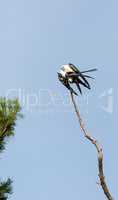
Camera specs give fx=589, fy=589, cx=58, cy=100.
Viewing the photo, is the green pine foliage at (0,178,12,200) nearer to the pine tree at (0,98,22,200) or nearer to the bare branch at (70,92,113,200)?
the pine tree at (0,98,22,200)

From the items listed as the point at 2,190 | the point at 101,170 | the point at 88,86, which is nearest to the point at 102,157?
the point at 101,170

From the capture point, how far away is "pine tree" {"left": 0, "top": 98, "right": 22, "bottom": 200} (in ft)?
47.4

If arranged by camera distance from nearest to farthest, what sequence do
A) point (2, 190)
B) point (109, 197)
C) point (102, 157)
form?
point (109, 197)
point (102, 157)
point (2, 190)

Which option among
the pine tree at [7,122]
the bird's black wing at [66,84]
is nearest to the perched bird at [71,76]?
the bird's black wing at [66,84]

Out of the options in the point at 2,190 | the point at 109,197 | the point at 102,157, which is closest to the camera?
the point at 109,197

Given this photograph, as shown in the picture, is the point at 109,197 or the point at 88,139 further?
the point at 88,139

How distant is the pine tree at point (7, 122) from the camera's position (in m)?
14.5

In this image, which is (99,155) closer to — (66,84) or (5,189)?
(66,84)

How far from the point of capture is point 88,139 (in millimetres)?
7305

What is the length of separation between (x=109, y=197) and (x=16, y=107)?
8.46m

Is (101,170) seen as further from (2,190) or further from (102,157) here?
(2,190)

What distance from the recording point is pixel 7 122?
1462 cm

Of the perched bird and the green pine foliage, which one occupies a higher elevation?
the perched bird

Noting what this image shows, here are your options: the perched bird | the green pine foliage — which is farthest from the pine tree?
the perched bird
